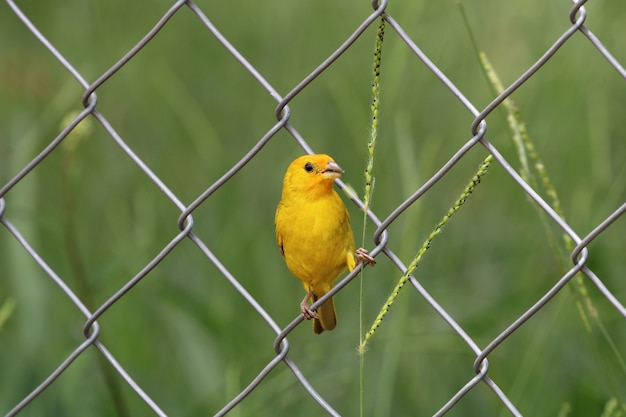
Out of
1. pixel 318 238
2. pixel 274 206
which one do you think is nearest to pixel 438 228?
pixel 318 238

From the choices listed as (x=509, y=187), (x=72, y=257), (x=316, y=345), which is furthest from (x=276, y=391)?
(x=509, y=187)

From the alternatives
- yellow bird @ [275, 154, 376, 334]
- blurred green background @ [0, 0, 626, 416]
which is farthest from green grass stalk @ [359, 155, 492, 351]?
yellow bird @ [275, 154, 376, 334]

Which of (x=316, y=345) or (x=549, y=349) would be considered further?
(x=316, y=345)

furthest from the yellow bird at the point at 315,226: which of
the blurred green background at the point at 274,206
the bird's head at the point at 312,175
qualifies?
the blurred green background at the point at 274,206

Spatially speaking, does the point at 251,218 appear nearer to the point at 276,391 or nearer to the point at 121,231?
the point at 121,231

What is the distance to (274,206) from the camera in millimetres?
4551

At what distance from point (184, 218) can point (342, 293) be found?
1.78m

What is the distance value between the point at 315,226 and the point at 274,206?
1.94 m

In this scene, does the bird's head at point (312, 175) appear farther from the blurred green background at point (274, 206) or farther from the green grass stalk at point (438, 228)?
the green grass stalk at point (438, 228)

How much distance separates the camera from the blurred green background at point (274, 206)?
333cm

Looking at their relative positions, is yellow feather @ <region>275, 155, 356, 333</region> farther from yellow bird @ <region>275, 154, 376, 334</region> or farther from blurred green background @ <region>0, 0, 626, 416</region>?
blurred green background @ <region>0, 0, 626, 416</region>

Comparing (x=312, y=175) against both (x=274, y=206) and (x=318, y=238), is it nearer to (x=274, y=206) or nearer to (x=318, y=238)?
(x=318, y=238)

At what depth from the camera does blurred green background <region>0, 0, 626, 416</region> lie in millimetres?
3330

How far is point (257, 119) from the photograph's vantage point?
506cm
